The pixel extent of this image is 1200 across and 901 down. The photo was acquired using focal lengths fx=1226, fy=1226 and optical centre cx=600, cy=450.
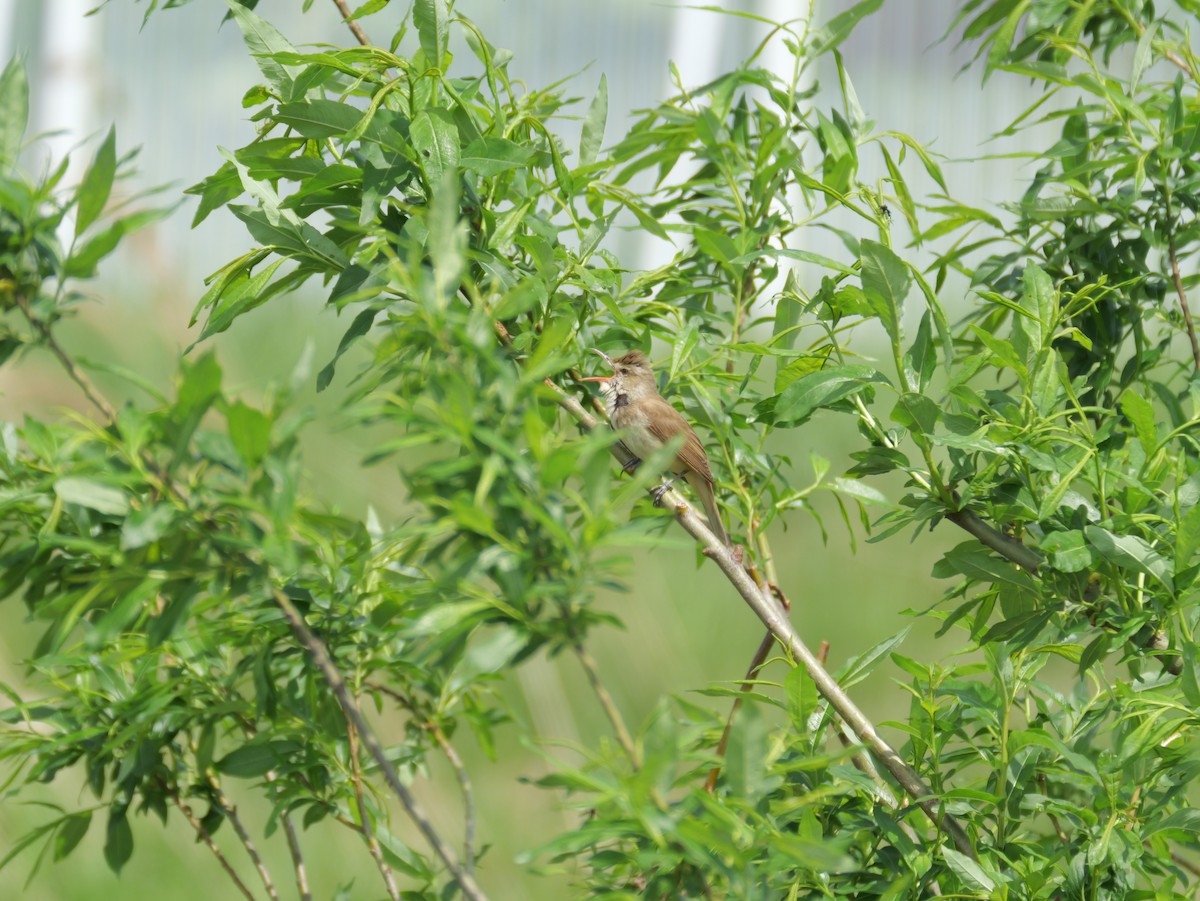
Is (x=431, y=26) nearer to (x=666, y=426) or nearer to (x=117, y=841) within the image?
(x=117, y=841)

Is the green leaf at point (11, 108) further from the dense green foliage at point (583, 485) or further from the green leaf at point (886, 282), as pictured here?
the green leaf at point (886, 282)

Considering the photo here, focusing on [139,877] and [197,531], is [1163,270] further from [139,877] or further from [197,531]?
[139,877]

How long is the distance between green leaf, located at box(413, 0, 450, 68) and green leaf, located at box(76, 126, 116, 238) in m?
0.51

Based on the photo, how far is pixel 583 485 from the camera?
1.04 meters

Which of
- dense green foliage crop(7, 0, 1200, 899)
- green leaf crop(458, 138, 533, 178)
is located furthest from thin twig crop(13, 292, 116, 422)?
green leaf crop(458, 138, 533, 178)

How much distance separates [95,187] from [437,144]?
1.38 ft

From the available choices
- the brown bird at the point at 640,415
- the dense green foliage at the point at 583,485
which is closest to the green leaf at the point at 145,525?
the dense green foliage at the point at 583,485

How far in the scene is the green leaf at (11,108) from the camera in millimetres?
Answer: 1241

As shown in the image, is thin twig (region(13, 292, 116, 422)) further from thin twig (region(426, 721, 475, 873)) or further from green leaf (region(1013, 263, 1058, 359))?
green leaf (region(1013, 263, 1058, 359))

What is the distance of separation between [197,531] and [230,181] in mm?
589

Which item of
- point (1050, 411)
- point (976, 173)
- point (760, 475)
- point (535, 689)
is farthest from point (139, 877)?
point (976, 173)

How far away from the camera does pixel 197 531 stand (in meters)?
1.08

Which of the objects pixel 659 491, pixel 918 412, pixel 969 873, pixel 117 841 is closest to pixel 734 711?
pixel 969 873

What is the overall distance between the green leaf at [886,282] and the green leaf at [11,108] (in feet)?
3.07
